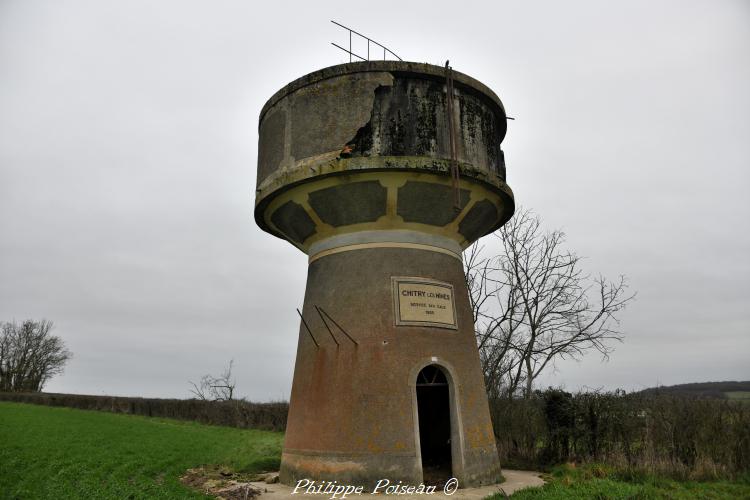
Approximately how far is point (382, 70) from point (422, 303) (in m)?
4.11

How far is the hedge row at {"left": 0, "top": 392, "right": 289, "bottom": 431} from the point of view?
27094 mm

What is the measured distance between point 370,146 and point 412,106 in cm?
106

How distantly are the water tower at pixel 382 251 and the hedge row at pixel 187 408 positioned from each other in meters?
18.0

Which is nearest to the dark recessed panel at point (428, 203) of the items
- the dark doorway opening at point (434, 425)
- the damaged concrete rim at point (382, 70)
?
the damaged concrete rim at point (382, 70)

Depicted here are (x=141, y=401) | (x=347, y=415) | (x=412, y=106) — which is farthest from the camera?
(x=141, y=401)

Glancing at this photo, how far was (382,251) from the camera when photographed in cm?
959

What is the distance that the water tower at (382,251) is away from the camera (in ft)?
28.7

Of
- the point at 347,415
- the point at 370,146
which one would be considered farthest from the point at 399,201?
the point at 347,415

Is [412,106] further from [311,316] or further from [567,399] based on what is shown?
[567,399]

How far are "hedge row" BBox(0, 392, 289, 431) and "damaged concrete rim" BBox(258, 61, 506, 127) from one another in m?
19.7

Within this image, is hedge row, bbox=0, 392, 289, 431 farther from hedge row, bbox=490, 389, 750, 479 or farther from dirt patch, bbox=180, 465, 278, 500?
hedge row, bbox=490, 389, 750, 479

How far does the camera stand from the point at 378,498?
25.8ft

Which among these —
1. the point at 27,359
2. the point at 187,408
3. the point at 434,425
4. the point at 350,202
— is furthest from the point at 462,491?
the point at 27,359

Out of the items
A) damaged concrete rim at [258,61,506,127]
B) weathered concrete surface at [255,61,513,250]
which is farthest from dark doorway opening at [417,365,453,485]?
damaged concrete rim at [258,61,506,127]
